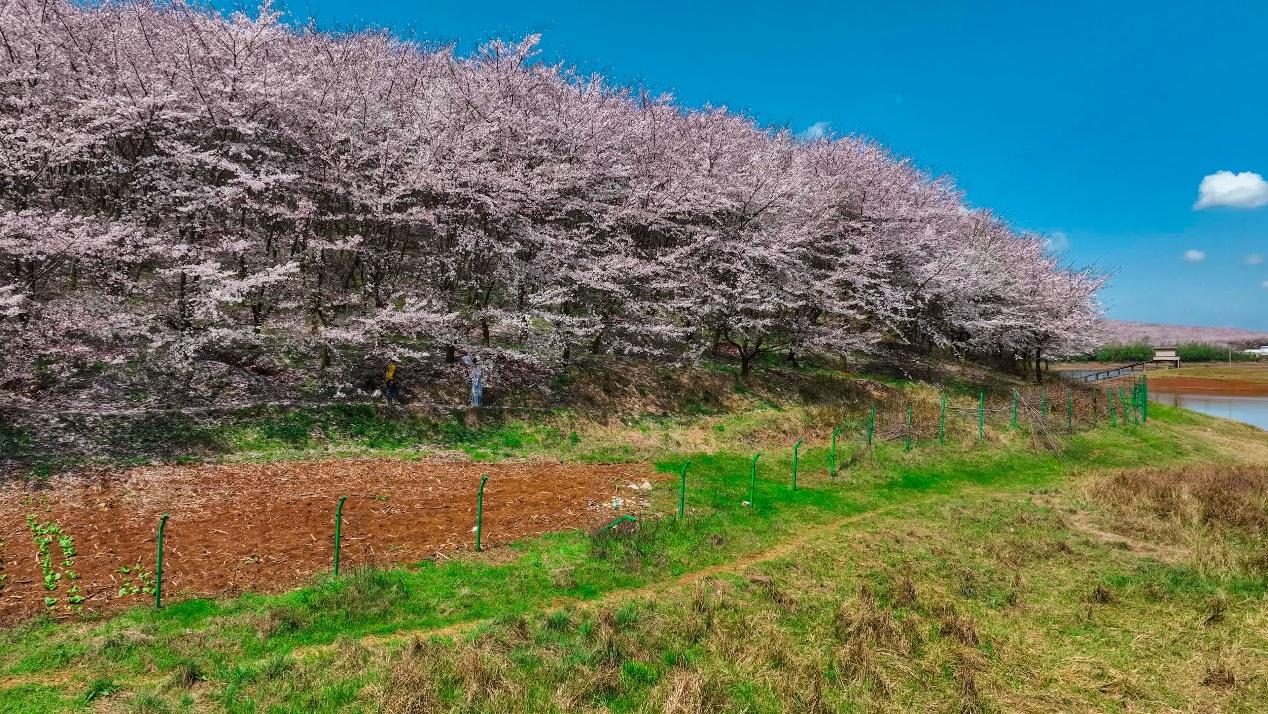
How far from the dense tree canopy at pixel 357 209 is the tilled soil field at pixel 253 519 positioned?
170 inches

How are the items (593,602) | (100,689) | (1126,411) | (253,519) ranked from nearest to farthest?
(100,689) < (593,602) < (253,519) < (1126,411)

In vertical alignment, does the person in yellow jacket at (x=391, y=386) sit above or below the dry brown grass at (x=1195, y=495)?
above

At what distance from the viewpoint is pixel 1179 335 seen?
116312mm

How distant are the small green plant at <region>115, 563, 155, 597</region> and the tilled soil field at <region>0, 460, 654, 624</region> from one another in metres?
0.03

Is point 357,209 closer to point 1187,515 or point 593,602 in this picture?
point 593,602

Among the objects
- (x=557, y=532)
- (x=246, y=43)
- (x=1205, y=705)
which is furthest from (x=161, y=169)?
(x=1205, y=705)

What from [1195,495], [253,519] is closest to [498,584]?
[253,519]

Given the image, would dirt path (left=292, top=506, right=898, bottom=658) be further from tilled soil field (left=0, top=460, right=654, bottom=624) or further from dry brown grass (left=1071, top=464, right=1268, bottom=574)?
dry brown grass (left=1071, top=464, right=1268, bottom=574)

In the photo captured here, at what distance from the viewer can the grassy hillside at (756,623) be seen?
23.3 feet

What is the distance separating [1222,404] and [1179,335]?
84761 millimetres

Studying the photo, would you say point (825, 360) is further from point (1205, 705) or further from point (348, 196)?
point (1205, 705)

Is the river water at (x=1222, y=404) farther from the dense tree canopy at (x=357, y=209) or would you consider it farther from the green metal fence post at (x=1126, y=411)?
the dense tree canopy at (x=357, y=209)

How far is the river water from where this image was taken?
4334 cm

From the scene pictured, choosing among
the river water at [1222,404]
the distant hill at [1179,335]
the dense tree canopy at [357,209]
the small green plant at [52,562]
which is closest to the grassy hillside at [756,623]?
the small green plant at [52,562]
